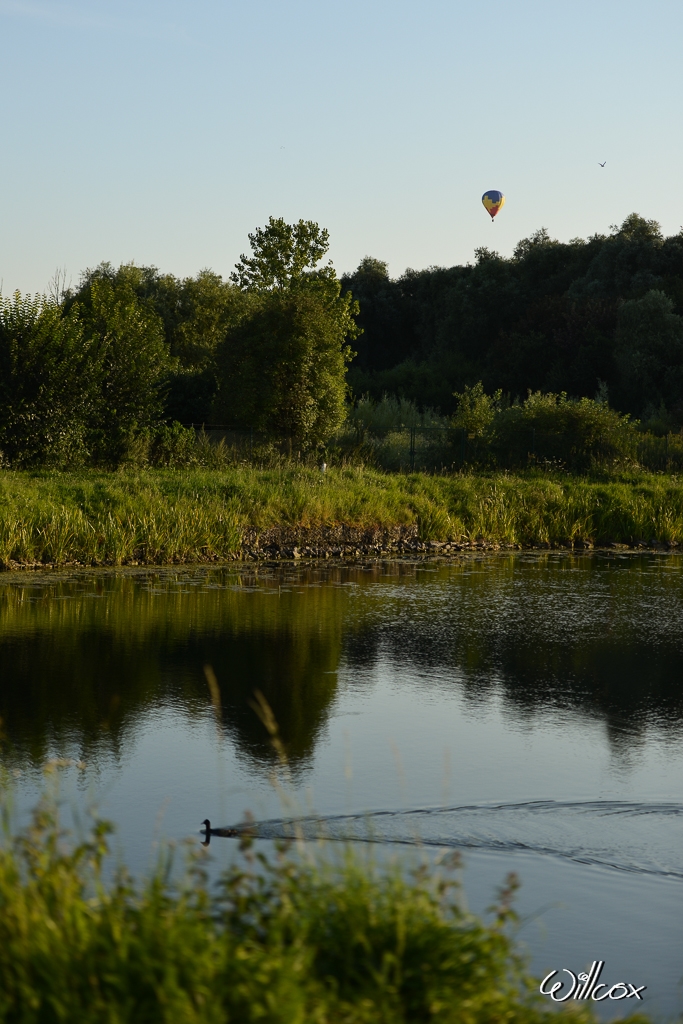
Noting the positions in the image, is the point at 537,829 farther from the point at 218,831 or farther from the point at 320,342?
the point at 320,342

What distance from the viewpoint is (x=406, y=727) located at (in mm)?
10250

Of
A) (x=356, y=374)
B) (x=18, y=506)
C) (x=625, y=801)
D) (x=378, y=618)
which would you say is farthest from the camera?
Answer: (x=356, y=374)

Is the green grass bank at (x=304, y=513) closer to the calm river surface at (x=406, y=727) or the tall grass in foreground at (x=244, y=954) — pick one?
the calm river surface at (x=406, y=727)

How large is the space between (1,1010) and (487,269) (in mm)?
66176

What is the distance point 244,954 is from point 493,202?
163 ft

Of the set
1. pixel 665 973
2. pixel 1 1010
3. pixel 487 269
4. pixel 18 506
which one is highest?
pixel 487 269

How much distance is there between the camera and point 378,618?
16.2m

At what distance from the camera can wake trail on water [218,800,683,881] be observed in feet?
23.2

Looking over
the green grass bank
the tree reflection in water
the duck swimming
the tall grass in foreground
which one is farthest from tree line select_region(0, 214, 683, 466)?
the tall grass in foreground

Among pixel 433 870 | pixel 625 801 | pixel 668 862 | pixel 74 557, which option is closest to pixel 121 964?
pixel 433 870

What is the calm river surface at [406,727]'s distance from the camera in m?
6.77

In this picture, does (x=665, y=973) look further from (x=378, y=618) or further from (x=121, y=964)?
(x=378, y=618)

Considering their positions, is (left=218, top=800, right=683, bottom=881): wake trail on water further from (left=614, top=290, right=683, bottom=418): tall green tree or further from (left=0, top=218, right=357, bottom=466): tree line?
(left=614, top=290, right=683, bottom=418): tall green tree
